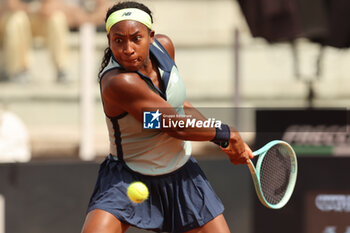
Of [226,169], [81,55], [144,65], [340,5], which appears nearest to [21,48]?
[81,55]

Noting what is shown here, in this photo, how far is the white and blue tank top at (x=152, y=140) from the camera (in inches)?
156

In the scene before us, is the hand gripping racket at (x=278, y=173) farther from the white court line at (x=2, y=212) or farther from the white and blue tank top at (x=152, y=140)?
the white court line at (x=2, y=212)

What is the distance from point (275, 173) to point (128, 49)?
4.37 ft

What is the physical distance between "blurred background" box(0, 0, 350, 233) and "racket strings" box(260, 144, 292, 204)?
1.74 metres

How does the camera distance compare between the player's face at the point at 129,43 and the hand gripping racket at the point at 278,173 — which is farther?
the hand gripping racket at the point at 278,173

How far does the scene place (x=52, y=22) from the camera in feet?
25.4

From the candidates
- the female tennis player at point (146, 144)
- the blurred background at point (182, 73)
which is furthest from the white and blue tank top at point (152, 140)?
the blurred background at point (182, 73)

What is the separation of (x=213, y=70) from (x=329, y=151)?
6.57ft

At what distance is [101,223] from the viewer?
3.83 metres

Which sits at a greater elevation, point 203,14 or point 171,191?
point 203,14

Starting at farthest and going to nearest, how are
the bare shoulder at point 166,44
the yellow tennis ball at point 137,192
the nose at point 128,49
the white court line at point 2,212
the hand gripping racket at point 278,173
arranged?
1. the white court line at point 2,212
2. the hand gripping racket at point 278,173
3. the bare shoulder at point 166,44
4. the yellow tennis ball at point 137,192
5. the nose at point 128,49

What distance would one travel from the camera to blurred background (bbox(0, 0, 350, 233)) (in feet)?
22.0

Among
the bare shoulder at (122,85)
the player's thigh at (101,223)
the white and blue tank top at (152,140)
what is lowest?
the player's thigh at (101,223)

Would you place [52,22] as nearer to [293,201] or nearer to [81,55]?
[81,55]
